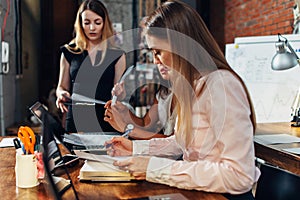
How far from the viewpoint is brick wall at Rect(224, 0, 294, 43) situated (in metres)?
3.73

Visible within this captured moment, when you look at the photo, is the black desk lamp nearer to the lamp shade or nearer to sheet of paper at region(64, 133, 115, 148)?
the lamp shade

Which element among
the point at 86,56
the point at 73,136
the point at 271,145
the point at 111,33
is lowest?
the point at 271,145

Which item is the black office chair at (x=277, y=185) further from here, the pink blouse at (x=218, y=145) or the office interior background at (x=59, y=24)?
the office interior background at (x=59, y=24)

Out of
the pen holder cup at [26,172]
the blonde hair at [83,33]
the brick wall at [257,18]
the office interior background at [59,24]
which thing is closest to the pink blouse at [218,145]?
the pen holder cup at [26,172]

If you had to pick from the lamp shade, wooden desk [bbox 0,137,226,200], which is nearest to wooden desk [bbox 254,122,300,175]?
the lamp shade

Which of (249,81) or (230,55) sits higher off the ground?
(230,55)

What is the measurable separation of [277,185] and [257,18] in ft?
11.3

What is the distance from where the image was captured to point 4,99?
2697 millimetres

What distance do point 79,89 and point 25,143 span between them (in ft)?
3.84

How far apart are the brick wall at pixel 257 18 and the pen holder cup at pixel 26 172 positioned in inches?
130

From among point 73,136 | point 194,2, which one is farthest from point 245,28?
point 73,136

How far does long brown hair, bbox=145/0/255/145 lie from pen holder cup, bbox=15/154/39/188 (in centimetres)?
45

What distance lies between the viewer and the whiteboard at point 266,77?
283 centimetres

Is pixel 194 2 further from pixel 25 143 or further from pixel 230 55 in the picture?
pixel 25 143
